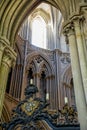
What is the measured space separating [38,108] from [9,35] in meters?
3.99

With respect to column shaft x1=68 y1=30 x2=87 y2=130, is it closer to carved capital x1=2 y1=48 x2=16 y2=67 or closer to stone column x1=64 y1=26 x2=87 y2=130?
stone column x1=64 y1=26 x2=87 y2=130

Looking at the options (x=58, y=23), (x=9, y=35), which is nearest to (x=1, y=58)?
(x=9, y=35)

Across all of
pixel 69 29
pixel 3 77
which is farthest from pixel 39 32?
pixel 3 77

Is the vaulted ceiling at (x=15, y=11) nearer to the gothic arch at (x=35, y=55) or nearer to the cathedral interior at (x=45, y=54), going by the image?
the cathedral interior at (x=45, y=54)

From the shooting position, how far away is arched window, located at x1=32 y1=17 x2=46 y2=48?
17.1 meters

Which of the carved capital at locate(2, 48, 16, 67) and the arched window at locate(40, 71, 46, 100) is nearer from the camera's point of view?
the carved capital at locate(2, 48, 16, 67)

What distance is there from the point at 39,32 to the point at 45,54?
280 cm

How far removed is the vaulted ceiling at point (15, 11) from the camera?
761 cm

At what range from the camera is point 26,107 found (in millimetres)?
5426

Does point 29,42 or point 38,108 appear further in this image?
point 29,42

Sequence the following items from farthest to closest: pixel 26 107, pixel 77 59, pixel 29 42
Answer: pixel 29 42
pixel 77 59
pixel 26 107

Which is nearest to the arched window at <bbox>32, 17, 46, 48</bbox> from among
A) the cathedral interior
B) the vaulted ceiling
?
the cathedral interior

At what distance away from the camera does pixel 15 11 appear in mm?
8805

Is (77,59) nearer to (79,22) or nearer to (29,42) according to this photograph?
(79,22)
